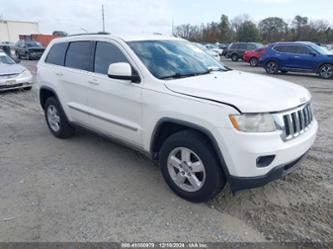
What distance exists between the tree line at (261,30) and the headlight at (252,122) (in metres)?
60.6

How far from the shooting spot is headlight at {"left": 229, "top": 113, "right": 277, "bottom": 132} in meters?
2.69

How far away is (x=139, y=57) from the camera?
12.0 ft

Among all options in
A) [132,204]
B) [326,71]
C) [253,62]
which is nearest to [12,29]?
[253,62]

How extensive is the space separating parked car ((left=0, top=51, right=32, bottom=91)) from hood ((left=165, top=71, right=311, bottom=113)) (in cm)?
861

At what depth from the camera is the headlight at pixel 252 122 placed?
2.69 meters

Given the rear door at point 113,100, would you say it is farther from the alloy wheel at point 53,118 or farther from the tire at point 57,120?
the alloy wheel at point 53,118

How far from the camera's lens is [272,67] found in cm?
1591

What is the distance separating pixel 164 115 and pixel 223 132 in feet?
2.42

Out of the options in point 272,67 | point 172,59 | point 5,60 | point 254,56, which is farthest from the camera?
point 254,56

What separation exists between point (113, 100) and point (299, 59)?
43.9ft

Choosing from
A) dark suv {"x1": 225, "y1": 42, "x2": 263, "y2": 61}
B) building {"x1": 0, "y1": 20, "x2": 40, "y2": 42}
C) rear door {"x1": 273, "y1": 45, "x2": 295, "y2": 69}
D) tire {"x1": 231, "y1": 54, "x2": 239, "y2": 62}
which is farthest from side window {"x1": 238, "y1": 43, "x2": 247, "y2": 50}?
building {"x1": 0, "y1": 20, "x2": 40, "y2": 42}

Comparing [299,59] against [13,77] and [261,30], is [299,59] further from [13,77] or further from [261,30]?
[261,30]

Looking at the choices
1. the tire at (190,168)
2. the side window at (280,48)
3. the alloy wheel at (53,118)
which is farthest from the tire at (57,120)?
the side window at (280,48)

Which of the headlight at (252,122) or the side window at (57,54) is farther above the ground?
the side window at (57,54)
